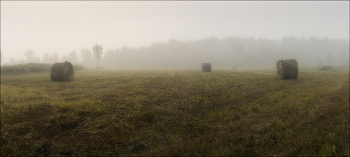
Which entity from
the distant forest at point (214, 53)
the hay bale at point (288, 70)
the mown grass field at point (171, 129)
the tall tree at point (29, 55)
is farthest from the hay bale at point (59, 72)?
the tall tree at point (29, 55)

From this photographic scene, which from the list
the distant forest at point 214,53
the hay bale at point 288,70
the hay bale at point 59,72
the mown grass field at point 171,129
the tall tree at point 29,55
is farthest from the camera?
the distant forest at point 214,53

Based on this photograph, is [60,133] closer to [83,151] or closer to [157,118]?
[83,151]

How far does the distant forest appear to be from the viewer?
10312 cm

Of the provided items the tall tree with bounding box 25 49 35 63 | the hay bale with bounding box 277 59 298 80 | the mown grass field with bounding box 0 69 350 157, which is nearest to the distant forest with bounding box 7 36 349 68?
the tall tree with bounding box 25 49 35 63

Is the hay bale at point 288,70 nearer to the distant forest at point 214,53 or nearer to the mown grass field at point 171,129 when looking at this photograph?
the mown grass field at point 171,129

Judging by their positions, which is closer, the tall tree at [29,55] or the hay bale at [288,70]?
the hay bale at [288,70]

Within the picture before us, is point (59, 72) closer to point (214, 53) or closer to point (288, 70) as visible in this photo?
point (288, 70)

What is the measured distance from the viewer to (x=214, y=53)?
139250 mm

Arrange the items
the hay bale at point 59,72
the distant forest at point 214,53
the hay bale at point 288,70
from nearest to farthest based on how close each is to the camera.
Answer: the hay bale at point 59,72
the hay bale at point 288,70
the distant forest at point 214,53

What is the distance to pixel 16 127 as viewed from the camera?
431cm

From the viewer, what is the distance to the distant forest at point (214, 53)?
10312 cm

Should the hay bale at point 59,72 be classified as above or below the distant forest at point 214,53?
below

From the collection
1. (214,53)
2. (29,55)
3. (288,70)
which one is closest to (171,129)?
(288,70)

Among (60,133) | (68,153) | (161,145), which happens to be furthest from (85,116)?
(161,145)
